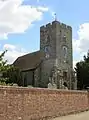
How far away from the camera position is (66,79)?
6331 centimetres

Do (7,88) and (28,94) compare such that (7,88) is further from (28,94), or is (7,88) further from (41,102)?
(41,102)

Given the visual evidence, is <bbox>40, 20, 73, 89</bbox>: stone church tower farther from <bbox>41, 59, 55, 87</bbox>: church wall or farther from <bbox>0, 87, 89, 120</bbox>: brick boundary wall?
<bbox>0, 87, 89, 120</bbox>: brick boundary wall

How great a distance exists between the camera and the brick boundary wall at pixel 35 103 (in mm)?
15492

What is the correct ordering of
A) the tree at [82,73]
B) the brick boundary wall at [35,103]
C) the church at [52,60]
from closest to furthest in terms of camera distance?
1. the brick boundary wall at [35,103]
2. the church at [52,60]
3. the tree at [82,73]

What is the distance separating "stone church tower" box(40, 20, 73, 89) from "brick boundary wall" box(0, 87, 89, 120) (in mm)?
35416

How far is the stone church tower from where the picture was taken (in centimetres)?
6191

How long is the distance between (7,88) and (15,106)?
1.30 metres

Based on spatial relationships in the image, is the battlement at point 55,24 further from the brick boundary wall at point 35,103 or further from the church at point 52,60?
the brick boundary wall at point 35,103

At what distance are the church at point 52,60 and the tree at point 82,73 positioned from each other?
2.03 m

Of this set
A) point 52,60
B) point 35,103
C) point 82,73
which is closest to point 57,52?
point 52,60

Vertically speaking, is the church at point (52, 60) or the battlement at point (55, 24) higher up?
the battlement at point (55, 24)

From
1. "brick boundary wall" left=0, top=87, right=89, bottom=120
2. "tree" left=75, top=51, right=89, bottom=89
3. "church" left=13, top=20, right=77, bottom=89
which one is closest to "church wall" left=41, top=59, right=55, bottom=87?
"church" left=13, top=20, right=77, bottom=89

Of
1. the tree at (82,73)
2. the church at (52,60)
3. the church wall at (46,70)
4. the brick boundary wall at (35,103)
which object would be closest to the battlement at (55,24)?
the church at (52,60)

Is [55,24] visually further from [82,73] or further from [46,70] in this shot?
[82,73]
